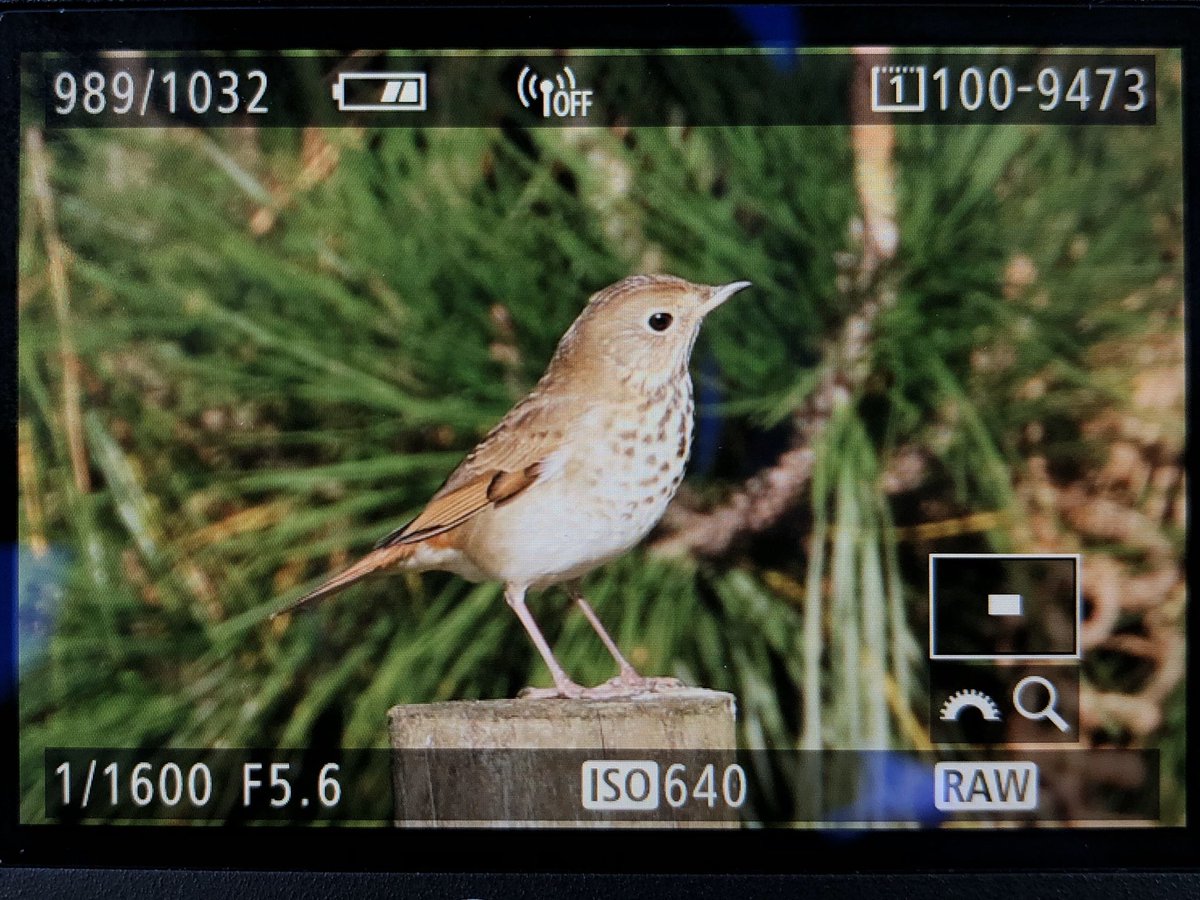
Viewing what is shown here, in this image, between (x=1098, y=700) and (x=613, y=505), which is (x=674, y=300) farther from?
(x=1098, y=700)

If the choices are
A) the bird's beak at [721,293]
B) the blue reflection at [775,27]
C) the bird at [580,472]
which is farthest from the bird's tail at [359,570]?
the blue reflection at [775,27]

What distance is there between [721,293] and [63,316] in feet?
1.34

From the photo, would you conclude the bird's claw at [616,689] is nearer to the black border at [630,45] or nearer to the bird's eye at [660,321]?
the black border at [630,45]

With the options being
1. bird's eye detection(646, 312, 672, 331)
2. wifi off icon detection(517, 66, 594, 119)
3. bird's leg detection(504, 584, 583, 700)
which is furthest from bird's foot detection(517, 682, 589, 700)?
wifi off icon detection(517, 66, 594, 119)

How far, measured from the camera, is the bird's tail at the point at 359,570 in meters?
0.76

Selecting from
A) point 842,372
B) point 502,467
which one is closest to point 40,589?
point 502,467

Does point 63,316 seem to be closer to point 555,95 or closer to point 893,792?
point 555,95

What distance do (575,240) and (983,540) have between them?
311 mm

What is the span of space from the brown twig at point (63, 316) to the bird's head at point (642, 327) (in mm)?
302

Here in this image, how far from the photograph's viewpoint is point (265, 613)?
0.77 meters

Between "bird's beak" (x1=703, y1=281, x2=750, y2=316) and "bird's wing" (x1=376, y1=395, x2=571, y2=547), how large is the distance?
11 cm

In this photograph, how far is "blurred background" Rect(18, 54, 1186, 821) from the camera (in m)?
0.76

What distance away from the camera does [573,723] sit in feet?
2.45

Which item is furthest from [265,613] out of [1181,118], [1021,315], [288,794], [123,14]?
[1181,118]
